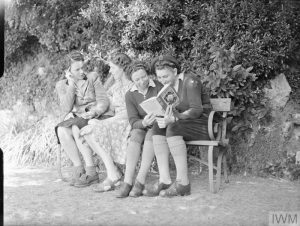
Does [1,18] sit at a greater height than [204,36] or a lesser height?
lesser

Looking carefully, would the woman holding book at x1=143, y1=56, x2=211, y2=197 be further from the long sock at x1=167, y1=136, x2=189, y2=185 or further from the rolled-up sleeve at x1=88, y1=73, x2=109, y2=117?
the rolled-up sleeve at x1=88, y1=73, x2=109, y2=117

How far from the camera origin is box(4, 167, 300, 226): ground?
3.67 metres

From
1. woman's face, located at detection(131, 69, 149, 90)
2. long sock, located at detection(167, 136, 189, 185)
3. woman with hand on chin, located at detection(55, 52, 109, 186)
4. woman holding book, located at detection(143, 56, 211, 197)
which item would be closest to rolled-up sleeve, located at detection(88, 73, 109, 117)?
woman with hand on chin, located at detection(55, 52, 109, 186)

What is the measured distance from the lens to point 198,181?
5117mm

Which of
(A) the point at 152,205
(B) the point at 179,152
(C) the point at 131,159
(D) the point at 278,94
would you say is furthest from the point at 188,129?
(D) the point at 278,94

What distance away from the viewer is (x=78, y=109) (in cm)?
520

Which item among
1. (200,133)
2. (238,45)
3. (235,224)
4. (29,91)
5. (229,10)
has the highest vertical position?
(229,10)

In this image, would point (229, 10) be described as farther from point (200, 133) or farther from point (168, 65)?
point (200, 133)

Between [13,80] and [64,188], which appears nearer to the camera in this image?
[64,188]

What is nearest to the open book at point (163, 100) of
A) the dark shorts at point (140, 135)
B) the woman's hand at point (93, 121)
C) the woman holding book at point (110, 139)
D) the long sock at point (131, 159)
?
A: the dark shorts at point (140, 135)

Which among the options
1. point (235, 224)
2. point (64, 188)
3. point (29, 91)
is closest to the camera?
point (235, 224)

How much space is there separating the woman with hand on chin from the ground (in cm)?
28

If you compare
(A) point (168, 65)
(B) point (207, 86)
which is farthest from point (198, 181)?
(A) point (168, 65)

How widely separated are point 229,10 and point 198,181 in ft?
7.13
